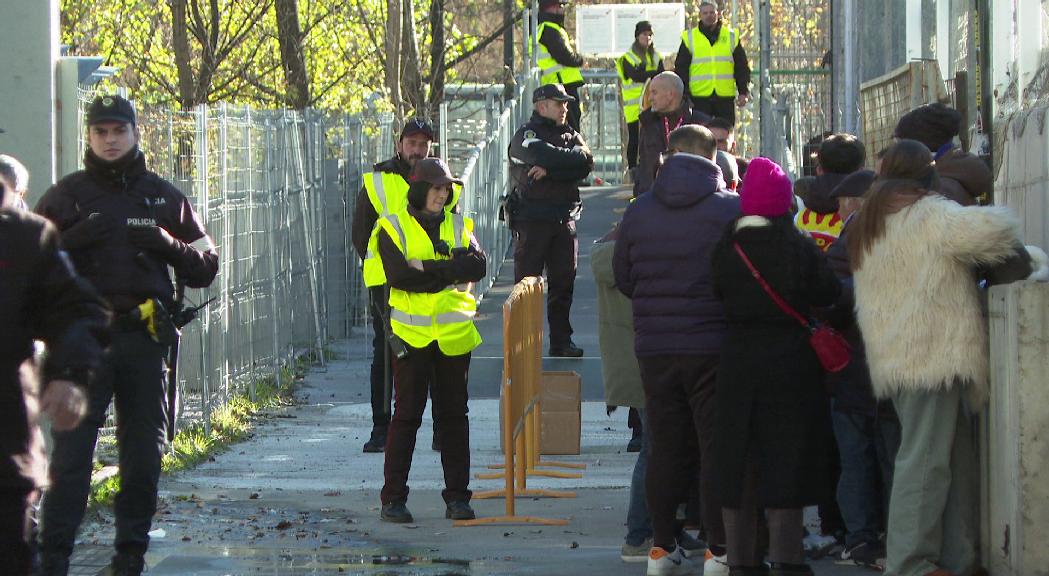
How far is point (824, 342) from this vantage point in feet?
23.4

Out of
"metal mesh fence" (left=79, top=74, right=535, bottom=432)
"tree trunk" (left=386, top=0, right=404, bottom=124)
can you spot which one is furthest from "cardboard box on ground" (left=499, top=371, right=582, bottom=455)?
"tree trunk" (left=386, top=0, right=404, bottom=124)

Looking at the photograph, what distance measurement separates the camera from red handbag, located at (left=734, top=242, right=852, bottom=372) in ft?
23.3

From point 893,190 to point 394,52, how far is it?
484 inches

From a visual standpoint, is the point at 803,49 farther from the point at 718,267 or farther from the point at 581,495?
the point at 718,267

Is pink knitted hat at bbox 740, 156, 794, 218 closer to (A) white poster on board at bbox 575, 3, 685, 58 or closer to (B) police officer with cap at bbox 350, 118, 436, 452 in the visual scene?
(B) police officer with cap at bbox 350, 118, 436, 452

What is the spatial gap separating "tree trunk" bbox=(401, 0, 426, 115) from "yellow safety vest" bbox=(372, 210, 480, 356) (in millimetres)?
11244

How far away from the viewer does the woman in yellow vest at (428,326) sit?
8992mm

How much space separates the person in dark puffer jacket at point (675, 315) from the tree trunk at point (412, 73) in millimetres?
12875

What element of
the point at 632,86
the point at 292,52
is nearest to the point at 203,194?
the point at 632,86

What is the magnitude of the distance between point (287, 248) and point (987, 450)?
8293 mm

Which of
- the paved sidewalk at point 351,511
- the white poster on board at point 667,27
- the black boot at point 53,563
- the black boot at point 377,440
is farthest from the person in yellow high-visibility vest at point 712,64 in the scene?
the white poster on board at point 667,27

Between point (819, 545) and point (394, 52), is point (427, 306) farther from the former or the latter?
point (394, 52)

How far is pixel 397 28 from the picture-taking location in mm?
18734

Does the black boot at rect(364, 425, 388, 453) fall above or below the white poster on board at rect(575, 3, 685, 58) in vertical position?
below
